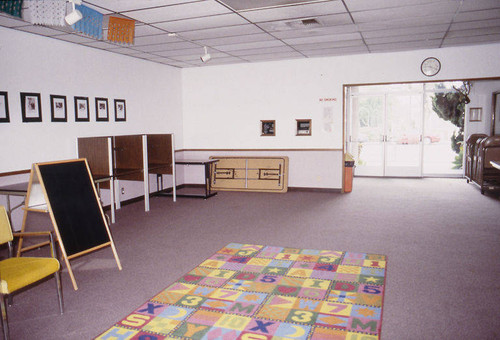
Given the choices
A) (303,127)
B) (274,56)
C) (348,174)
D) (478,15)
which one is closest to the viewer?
(478,15)

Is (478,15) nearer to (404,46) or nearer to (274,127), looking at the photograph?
(404,46)

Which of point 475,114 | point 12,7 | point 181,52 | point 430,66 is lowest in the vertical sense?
point 475,114

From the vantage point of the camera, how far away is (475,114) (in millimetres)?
9992

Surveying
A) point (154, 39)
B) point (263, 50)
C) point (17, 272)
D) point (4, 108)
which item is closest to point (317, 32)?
Result: point (263, 50)

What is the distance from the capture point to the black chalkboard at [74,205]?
3391 millimetres

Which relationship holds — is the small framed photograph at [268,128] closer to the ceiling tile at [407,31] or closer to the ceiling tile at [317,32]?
the ceiling tile at [317,32]

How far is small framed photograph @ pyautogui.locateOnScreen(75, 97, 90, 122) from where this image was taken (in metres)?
5.97

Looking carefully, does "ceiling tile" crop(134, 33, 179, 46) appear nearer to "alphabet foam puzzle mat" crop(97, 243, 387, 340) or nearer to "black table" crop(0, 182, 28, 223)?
"black table" crop(0, 182, 28, 223)

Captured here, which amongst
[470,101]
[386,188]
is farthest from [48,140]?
[470,101]


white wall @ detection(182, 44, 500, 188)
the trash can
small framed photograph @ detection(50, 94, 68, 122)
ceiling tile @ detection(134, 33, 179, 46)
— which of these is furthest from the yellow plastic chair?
the trash can

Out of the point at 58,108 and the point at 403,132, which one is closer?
the point at 58,108

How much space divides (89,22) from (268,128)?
482cm

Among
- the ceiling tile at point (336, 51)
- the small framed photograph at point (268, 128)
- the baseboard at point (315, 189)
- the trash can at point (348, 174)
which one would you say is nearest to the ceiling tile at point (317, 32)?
the ceiling tile at point (336, 51)

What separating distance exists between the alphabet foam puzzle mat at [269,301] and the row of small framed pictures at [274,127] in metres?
4.35
